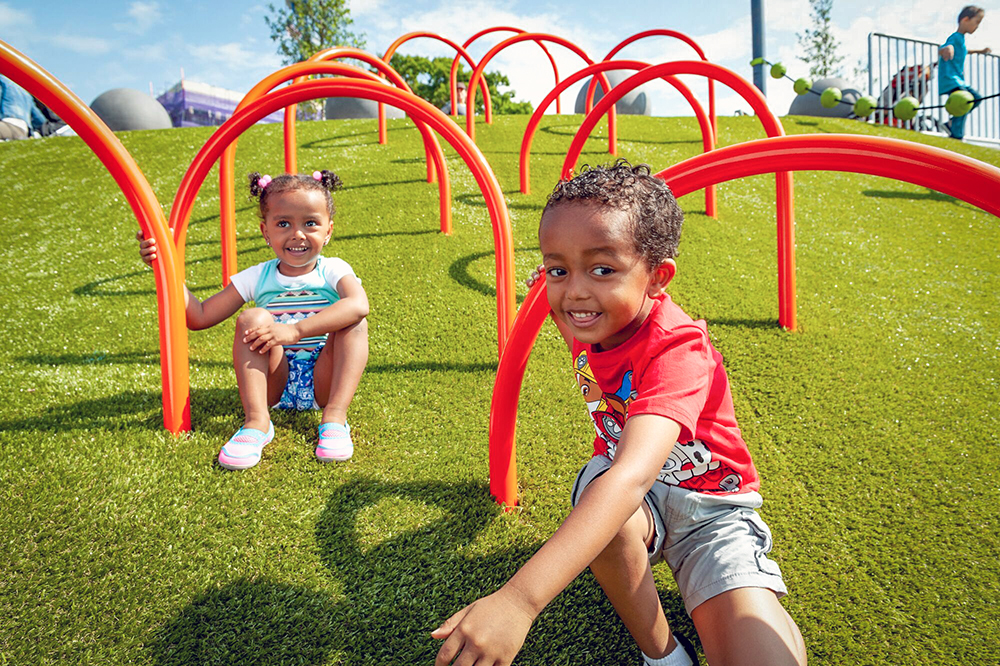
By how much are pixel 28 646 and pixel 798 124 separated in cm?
1088

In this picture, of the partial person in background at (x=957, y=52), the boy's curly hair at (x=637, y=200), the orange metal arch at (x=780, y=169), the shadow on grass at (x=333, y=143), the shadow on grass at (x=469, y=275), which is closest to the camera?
the orange metal arch at (x=780, y=169)

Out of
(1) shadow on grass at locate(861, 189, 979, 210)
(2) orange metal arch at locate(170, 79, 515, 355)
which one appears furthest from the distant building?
(2) orange metal arch at locate(170, 79, 515, 355)

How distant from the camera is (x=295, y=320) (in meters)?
2.58

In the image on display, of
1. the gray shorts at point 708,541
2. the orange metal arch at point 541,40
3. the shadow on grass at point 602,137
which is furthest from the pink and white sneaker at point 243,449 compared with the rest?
the shadow on grass at point 602,137

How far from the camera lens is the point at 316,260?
8.63 ft

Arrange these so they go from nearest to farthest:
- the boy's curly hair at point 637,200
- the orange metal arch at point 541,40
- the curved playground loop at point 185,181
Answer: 1. the boy's curly hair at point 637,200
2. the curved playground loop at point 185,181
3. the orange metal arch at point 541,40

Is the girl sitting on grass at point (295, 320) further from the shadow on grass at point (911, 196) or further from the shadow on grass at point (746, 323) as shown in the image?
the shadow on grass at point (911, 196)

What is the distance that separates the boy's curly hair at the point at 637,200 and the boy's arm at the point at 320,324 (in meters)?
1.26

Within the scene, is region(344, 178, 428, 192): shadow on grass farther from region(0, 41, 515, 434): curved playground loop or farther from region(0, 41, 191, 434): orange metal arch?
region(0, 41, 191, 434): orange metal arch

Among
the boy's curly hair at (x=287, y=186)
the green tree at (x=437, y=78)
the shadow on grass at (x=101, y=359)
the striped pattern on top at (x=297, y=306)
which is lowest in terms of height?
the shadow on grass at (x=101, y=359)

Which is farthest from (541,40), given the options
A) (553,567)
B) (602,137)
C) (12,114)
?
(12,114)

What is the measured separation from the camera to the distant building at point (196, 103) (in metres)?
41.0

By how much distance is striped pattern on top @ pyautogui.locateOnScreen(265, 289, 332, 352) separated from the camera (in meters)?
2.57

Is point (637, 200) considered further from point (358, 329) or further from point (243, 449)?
point (243, 449)
